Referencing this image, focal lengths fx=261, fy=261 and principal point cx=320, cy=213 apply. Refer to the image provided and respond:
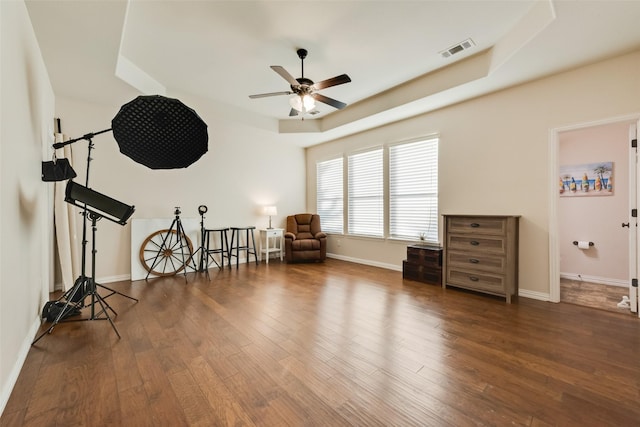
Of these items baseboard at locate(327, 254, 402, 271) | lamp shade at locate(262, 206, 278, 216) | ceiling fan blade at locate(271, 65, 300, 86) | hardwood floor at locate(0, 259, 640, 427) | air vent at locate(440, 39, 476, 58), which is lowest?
hardwood floor at locate(0, 259, 640, 427)

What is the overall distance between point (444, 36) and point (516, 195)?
2.25m

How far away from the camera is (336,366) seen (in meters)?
1.88

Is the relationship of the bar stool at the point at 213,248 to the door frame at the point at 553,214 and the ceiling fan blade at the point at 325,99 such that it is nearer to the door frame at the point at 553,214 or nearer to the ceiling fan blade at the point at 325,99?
the ceiling fan blade at the point at 325,99

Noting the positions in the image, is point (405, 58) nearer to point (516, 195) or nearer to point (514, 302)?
point (516, 195)

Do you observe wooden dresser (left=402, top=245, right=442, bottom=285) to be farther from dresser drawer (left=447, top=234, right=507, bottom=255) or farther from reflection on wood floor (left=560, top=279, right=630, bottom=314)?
reflection on wood floor (left=560, top=279, right=630, bottom=314)

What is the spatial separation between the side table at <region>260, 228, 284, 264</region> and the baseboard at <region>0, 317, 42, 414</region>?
3548mm

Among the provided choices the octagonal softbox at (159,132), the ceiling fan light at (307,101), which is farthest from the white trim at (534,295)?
the octagonal softbox at (159,132)

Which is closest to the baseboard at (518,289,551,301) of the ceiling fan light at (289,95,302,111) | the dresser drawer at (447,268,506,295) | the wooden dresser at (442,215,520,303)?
the wooden dresser at (442,215,520,303)

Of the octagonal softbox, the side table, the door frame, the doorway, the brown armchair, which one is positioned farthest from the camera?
the side table

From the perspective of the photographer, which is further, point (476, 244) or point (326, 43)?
point (476, 244)

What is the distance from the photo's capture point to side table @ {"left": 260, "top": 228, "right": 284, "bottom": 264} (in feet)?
18.6

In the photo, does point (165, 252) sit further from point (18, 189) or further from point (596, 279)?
point (596, 279)

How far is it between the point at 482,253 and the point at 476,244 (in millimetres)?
133

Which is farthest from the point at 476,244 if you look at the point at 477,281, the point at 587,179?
the point at 587,179
